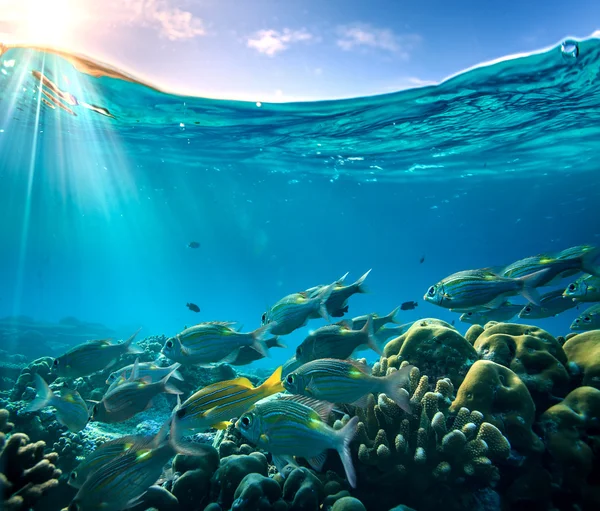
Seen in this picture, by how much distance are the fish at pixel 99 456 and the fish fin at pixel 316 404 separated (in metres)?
1.49

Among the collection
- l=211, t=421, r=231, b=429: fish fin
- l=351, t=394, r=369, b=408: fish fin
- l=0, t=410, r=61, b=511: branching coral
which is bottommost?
l=0, t=410, r=61, b=511: branching coral

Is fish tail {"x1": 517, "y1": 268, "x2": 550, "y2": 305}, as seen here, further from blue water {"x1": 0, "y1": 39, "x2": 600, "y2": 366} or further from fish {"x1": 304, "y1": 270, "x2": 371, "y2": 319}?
blue water {"x1": 0, "y1": 39, "x2": 600, "y2": 366}

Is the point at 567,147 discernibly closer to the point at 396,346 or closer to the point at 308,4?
the point at 308,4

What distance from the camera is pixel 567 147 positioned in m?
21.7

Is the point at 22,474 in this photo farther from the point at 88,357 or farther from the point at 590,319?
the point at 590,319

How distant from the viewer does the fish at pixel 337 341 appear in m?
4.05

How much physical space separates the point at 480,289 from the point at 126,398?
183 inches

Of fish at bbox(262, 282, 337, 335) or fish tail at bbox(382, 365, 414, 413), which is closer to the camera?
fish tail at bbox(382, 365, 414, 413)

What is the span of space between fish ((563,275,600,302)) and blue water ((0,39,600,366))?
5.91 metres

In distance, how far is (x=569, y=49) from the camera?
11188 mm

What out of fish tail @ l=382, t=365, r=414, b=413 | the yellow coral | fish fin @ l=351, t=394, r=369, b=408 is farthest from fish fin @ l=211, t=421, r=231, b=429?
the yellow coral

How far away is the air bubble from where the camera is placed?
10.9 meters

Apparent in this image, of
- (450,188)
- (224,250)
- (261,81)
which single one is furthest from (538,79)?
(224,250)

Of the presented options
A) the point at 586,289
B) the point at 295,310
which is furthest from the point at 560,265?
the point at 295,310
